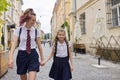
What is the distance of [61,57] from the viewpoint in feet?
20.0

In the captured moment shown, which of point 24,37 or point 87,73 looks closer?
point 24,37

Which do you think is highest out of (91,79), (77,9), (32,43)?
(77,9)

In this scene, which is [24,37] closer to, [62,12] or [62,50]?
[62,50]

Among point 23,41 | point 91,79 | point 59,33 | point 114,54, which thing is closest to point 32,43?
point 23,41

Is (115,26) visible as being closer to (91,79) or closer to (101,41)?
(101,41)

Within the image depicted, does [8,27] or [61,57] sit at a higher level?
[8,27]

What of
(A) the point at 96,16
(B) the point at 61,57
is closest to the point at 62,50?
(B) the point at 61,57

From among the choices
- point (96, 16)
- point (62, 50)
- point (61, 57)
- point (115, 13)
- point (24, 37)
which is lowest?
point (61, 57)

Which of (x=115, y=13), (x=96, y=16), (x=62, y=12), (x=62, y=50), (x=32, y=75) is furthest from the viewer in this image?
(x=62, y=12)

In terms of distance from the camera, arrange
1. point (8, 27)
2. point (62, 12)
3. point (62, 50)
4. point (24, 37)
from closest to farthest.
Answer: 1. point (24, 37)
2. point (62, 50)
3. point (8, 27)
4. point (62, 12)

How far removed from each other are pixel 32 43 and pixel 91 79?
4334 mm

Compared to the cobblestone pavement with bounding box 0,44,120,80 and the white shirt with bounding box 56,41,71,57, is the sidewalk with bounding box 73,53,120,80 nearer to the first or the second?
the cobblestone pavement with bounding box 0,44,120,80

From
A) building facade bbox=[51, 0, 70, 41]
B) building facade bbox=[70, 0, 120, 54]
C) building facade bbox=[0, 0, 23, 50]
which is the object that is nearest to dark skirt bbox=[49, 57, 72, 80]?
building facade bbox=[51, 0, 70, 41]

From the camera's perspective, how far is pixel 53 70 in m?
6.18
